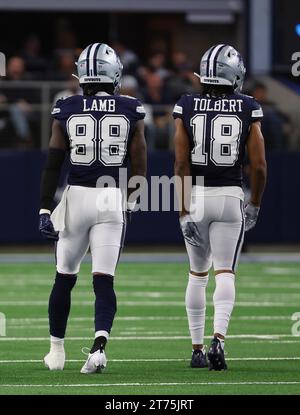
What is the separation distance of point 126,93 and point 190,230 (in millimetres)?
12092

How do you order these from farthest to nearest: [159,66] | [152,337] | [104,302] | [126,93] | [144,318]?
1. [159,66]
2. [126,93]
3. [144,318]
4. [152,337]
5. [104,302]

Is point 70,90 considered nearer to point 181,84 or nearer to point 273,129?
point 181,84

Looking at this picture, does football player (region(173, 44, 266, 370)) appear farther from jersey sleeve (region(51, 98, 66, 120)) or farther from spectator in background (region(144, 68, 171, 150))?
spectator in background (region(144, 68, 171, 150))

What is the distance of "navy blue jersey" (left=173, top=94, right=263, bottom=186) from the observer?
916 cm

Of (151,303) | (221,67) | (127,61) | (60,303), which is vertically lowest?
(151,303)

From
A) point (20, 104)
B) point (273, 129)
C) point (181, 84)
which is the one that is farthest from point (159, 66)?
point (20, 104)

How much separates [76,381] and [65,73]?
49.6 ft

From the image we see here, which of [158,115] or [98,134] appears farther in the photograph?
[158,115]

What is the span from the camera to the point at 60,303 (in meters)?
9.04

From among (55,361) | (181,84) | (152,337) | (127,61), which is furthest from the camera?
(127,61)

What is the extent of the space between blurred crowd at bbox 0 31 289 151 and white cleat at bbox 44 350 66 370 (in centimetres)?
1093
